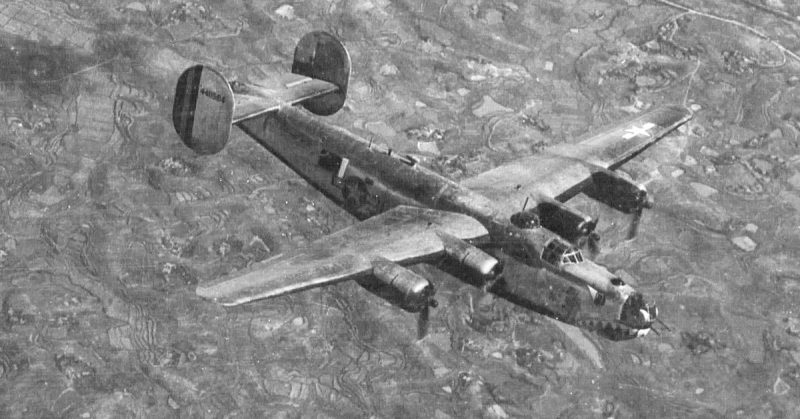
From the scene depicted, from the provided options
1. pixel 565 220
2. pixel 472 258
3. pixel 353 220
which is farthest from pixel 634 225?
pixel 353 220

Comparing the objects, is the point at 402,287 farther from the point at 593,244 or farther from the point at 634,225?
the point at 634,225

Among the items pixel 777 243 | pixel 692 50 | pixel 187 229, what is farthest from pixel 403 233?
pixel 692 50

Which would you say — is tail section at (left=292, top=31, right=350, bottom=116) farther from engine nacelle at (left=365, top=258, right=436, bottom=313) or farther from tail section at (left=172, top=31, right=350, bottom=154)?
engine nacelle at (left=365, top=258, right=436, bottom=313)

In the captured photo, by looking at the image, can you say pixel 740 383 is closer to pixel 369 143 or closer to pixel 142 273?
pixel 369 143


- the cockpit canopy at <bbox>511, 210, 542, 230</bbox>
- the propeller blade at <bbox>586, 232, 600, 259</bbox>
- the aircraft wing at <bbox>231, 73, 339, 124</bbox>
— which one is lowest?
the aircraft wing at <bbox>231, 73, 339, 124</bbox>

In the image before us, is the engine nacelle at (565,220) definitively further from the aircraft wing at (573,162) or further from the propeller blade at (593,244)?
the aircraft wing at (573,162)

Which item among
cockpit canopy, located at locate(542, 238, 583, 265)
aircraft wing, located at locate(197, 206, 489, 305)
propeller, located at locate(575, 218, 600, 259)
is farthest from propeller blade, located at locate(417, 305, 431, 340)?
propeller, located at locate(575, 218, 600, 259)
